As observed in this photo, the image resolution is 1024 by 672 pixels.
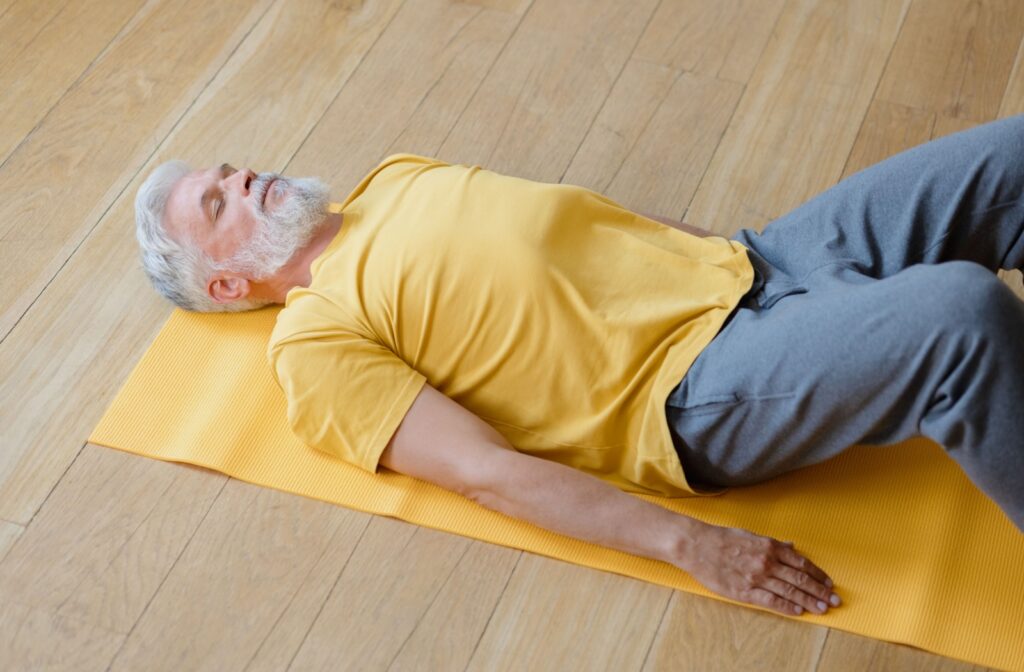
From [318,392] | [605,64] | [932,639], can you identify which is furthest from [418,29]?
[932,639]

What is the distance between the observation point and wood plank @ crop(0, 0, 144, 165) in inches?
107

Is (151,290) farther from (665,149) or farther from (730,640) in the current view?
(730,640)

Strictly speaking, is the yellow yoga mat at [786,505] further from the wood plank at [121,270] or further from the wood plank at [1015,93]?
the wood plank at [1015,93]

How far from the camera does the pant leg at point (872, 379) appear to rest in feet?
5.05

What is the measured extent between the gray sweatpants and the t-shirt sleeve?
45 cm

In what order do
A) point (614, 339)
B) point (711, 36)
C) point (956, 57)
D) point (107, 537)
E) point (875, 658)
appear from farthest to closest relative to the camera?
point (711, 36)
point (956, 57)
point (107, 537)
point (614, 339)
point (875, 658)

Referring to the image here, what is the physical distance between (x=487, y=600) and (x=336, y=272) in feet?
2.04

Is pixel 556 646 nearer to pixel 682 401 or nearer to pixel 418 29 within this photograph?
pixel 682 401

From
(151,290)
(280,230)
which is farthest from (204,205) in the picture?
(151,290)

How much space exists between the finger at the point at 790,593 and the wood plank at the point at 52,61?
198 centimetres

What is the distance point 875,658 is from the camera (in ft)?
5.70

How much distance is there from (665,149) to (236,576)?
130 centimetres

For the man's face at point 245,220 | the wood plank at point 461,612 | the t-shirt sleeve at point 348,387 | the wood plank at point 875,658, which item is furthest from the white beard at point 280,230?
the wood plank at point 875,658

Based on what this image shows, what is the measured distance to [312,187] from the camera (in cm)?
211
